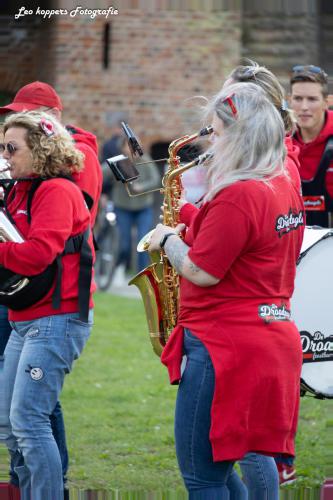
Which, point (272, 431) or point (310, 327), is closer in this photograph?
point (272, 431)

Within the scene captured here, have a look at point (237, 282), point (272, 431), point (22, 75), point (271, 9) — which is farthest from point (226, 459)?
point (271, 9)

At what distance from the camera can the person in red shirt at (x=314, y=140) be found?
208 inches

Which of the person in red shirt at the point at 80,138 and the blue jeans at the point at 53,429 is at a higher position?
the person in red shirt at the point at 80,138

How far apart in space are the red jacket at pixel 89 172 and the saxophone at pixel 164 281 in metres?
0.45

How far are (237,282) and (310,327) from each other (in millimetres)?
1108

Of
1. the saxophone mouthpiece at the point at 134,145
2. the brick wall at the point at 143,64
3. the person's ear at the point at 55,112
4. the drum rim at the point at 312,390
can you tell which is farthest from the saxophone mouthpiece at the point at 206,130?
the brick wall at the point at 143,64

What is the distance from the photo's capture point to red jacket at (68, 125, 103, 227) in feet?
15.5

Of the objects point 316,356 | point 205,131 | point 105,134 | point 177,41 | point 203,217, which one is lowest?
point 316,356

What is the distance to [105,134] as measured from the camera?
15828 mm

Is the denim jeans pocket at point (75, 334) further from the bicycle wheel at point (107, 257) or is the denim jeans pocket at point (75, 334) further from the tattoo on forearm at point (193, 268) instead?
the bicycle wheel at point (107, 257)

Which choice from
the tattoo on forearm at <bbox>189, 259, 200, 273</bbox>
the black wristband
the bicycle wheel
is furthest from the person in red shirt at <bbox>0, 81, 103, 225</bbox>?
the bicycle wheel

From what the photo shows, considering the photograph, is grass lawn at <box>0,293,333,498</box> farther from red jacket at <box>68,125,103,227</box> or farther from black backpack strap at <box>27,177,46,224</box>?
black backpack strap at <box>27,177,46,224</box>

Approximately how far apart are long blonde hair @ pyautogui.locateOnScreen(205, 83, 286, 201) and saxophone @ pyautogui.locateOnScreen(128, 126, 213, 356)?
0.77 metres

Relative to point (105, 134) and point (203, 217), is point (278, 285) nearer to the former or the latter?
A: point (203, 217)
